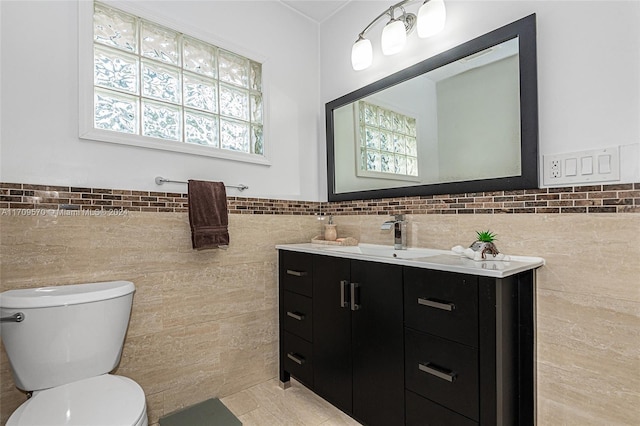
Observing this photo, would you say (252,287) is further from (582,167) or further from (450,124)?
(582,167)

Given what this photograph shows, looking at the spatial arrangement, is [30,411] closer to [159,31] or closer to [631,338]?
[159,31]

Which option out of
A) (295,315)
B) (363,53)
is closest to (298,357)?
(295,315)

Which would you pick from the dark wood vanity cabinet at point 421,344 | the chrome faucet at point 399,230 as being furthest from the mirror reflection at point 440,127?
the dark wood vanity cabinet at point 421,344

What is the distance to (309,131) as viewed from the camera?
90.7 inches

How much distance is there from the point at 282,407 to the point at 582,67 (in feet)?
6.68

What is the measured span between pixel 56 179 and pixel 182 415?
4.16 ft

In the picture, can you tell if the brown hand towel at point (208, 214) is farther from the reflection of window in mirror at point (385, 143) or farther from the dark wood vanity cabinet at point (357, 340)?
the reflection of window in mirror at point (385, 143)

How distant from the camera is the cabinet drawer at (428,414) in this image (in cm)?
114

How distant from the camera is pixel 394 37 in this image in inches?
65.8

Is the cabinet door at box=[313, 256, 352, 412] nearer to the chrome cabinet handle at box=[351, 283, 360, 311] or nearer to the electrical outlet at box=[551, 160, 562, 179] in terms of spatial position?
the chrome cabinet handle at box=[351, 283, 360, 311]

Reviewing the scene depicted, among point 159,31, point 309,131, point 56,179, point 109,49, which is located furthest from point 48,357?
point 309,131

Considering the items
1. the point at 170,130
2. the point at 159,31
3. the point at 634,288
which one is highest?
the point at 159,31

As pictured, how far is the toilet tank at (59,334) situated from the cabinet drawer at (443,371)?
1192 mm

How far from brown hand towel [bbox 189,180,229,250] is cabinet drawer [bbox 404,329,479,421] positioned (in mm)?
1046
